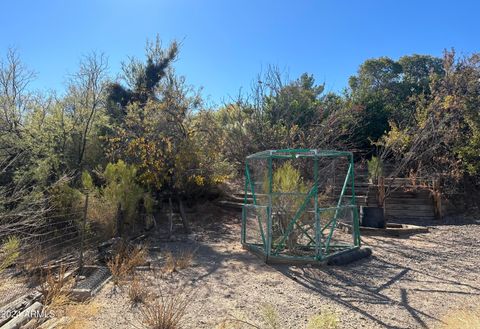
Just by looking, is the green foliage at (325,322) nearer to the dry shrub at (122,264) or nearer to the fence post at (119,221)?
the dry shrub at (122,264)

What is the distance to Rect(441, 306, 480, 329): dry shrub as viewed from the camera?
359 centimetres

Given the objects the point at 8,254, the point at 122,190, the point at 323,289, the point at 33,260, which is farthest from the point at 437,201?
the point at 8,254

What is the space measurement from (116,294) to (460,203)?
11.5 metres

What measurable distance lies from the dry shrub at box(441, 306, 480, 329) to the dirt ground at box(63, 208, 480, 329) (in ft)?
0.29

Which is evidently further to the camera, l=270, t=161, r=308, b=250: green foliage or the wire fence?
l=270, t=161, r=308, b=250: green foliage

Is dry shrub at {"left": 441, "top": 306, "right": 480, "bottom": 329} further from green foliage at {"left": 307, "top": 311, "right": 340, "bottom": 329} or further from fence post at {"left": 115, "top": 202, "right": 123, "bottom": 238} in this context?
fence post at {"left": 115, "top": 202, "right": 123, "bottom": 238}

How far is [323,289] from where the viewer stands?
16.0ft

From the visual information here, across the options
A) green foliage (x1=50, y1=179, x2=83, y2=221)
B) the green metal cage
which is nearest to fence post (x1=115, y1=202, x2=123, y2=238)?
green foliage (x1=50, y1=179, x2=83, y2=221)

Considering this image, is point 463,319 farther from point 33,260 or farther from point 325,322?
point 33,260

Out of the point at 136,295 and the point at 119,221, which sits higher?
the point at 119,221

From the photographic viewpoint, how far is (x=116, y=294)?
4555mm

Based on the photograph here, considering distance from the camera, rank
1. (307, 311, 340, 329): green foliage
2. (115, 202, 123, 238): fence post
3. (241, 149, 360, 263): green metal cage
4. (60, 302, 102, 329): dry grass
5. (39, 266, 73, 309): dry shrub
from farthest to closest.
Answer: (115, 202, 123, 238): fence post, (241, 149, 360, 263): green metal cage, (39, 266, 73, 309): dry shrub, (60, 302, 102, 329): dry grass, (307, 311, 340, 329): green foliage

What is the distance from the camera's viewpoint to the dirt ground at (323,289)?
383 cm

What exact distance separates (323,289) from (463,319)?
1.62 m
